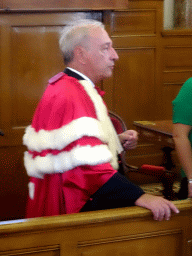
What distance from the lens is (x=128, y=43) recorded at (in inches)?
181

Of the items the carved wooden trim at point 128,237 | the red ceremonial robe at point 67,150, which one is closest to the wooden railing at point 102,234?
the carved wooden trim at point 128,237

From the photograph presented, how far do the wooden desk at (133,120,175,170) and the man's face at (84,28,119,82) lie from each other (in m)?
1.44

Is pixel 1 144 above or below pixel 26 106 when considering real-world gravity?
below

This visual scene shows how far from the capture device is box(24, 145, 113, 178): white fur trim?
1.62 m

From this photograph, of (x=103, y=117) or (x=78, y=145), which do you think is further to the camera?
(x=103, y=117)

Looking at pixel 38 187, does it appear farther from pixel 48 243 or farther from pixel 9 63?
pixel 9 63

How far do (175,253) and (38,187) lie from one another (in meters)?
0.63

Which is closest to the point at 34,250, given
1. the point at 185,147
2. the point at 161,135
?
the point at 185,147

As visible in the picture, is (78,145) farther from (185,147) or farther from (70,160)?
(185,147)

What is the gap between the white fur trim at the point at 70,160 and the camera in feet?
5.30

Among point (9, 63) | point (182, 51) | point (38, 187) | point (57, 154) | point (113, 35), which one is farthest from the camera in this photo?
point (182, 51)

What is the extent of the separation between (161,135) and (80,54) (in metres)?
1.58

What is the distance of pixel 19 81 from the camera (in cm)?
415

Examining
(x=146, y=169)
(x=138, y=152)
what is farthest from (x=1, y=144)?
(x=146, y=169)
